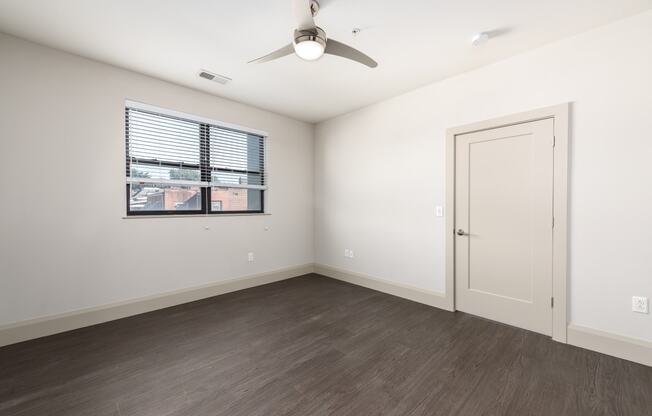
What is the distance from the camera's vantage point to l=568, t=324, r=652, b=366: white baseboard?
2.09 metres

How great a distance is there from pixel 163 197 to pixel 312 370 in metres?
2.69

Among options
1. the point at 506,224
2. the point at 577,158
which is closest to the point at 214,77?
the point at 506,224

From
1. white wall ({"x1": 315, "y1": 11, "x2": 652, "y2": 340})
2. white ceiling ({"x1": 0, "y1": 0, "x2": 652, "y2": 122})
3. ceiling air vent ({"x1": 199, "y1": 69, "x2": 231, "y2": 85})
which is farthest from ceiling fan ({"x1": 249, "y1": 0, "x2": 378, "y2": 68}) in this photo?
white wall ({"x1": 315, "y1": 11, "x2": 652, "y2": 340})

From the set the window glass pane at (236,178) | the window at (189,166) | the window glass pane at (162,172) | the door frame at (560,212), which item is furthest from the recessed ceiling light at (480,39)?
the window glass pane at (162,172)

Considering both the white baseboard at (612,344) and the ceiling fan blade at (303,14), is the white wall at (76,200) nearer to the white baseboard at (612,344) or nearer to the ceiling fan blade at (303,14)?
the ceiling fan blade at (303,14)

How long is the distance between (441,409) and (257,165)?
145 inches

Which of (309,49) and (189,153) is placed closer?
(309,49)

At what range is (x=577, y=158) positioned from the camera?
2393mm

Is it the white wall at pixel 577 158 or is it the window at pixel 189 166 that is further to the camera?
the window at pixel 189 166

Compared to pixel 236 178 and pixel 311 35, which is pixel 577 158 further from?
pixel 236 178

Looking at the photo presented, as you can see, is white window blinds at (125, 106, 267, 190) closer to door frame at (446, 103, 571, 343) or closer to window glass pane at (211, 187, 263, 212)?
window glass pane at (211, 187, 263, 212)

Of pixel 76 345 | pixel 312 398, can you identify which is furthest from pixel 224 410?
pixel 76 345

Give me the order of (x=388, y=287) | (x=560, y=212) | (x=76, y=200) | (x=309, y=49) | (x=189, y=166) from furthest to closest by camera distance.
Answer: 1. (x=388, y=287)
2. (x=189, y=166)
3. (x=76, y=200)
4. (x=560, y=212)
5. (x=309, y=49)

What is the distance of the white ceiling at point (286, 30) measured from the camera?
2047 mm
